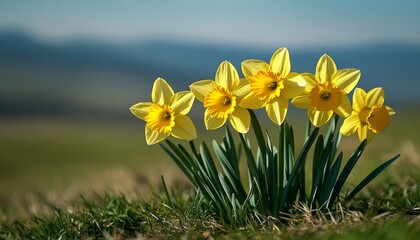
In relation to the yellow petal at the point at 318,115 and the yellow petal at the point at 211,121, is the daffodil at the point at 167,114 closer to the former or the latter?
the yellow petal at the point at 211,121

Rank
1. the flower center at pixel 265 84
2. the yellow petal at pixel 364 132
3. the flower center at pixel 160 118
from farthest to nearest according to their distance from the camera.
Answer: the yellow petal at pixel 364 132 → the flower center at pixel 160 118 → the flower center at pixel 265 84

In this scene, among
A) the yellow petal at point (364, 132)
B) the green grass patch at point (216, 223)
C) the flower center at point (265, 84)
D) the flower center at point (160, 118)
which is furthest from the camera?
the yellow petal at point (364, 132)

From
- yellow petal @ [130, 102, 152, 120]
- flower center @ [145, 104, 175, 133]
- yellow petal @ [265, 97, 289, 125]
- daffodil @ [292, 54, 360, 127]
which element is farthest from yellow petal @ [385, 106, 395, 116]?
yellow petal @ [130, 102, 152, 120]

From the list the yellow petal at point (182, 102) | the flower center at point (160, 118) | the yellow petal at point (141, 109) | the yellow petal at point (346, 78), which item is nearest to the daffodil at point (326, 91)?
the yellow petal at point (346, 78)

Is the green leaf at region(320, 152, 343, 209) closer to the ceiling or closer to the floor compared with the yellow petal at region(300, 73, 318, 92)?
closer to the floor

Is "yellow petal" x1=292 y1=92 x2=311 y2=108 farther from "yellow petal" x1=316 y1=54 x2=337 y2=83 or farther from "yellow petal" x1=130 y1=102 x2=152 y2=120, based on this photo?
"yellow petal" x1=130 y1=102 x2=152 y2=120

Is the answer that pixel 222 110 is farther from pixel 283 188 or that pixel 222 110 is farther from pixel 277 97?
pixel 283 188

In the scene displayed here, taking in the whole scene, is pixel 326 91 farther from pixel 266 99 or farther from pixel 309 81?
pixel 266 99
